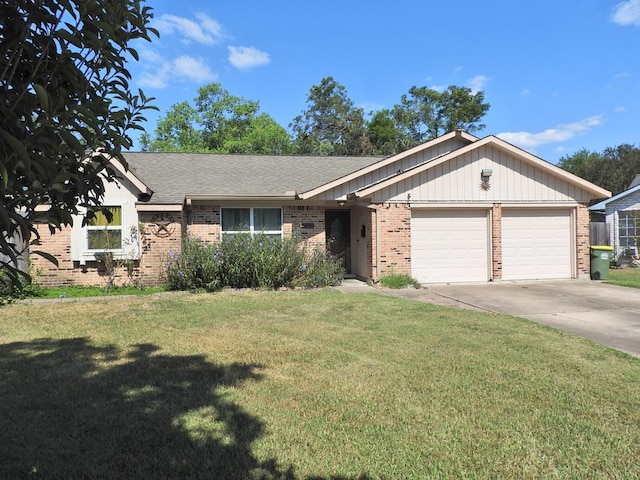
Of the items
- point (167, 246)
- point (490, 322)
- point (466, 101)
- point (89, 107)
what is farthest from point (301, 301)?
point (466, 101)

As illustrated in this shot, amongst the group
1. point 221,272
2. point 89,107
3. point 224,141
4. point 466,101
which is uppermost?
point 466,101

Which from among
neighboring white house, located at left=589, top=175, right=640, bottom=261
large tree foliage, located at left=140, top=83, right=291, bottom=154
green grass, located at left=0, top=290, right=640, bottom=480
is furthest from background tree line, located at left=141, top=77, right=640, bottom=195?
green grass, located at left=0, top=290, right=640, bottom=480

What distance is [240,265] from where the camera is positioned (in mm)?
11867

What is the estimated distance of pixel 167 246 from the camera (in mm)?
12695

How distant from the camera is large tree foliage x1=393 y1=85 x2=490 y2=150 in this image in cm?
4519

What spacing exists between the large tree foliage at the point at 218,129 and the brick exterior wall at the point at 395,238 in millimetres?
31478

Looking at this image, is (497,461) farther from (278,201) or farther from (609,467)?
(278,201)

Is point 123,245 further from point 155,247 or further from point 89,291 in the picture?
point 89,291

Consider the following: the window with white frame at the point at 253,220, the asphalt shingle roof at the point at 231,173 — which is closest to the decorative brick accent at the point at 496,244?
the asphalt shingle roof at the point at 231,173

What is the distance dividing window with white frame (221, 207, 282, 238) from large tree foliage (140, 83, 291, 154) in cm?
2939

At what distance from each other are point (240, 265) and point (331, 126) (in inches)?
1476

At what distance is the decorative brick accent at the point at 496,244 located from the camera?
1333 cm

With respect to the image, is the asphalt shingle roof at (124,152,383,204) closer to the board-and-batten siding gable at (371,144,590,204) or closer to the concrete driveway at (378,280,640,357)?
the board-and-batten siding gable at (371,144,590,204)

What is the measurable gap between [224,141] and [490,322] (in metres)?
39.7
